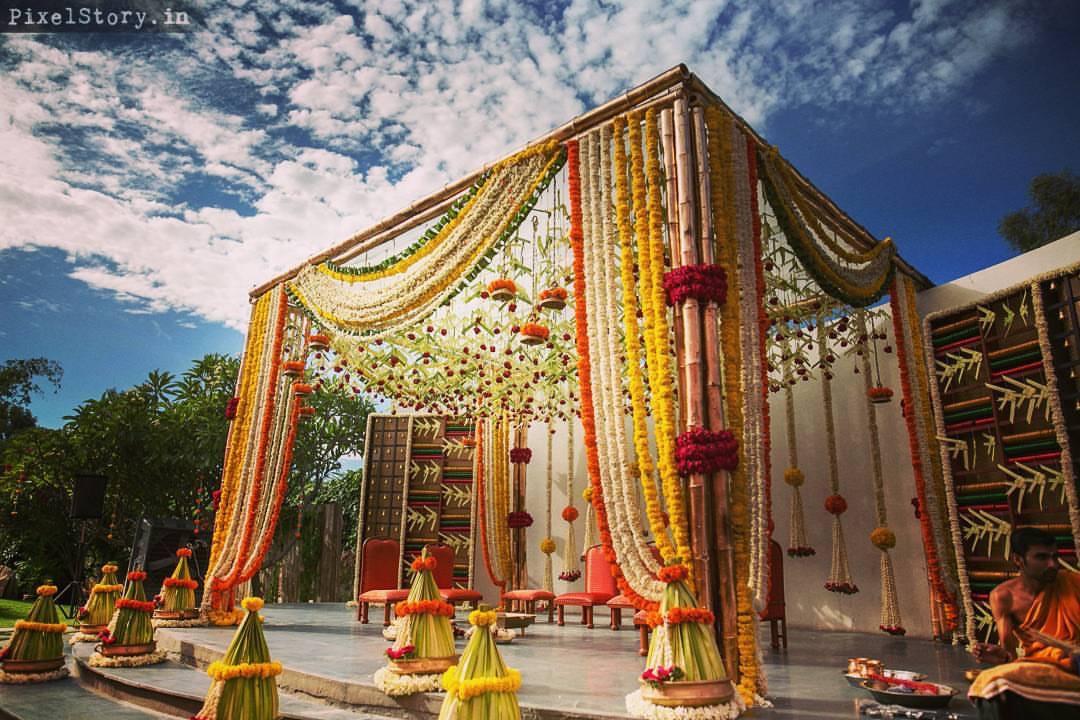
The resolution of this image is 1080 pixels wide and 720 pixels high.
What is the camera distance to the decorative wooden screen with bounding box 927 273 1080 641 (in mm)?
4953

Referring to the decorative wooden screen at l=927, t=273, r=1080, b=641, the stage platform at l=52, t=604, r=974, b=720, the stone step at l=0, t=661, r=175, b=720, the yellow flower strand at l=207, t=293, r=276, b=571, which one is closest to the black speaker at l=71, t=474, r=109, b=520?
the yellow flower strand at l=207, t=293, r=276, b=571

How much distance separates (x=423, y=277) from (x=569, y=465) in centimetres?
489

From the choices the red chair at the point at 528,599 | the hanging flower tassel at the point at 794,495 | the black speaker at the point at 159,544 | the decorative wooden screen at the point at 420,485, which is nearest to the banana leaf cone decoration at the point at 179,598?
the black speaker at the point at 159,544

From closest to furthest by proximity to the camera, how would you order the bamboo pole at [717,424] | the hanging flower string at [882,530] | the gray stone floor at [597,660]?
the gray stone floor at [597,660] < the bamboo pole at [717,424] < the hanging flower string at [882,530]

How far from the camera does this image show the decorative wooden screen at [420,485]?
33.3ft

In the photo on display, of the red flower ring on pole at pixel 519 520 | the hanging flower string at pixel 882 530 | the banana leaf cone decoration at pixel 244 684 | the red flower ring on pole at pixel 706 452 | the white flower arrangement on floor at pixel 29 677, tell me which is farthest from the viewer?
the red flower ring on pole at pixel 519 520

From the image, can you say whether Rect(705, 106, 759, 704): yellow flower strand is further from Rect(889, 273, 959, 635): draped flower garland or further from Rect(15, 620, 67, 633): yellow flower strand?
Rect(15, 620, 67, 633): yellow flower strand

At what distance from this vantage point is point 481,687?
2676 mm

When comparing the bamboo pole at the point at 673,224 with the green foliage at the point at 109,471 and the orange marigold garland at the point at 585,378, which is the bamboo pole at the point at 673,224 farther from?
the green foliage at the point at 109,471

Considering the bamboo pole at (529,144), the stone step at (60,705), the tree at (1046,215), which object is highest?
the tree at (1046,215)

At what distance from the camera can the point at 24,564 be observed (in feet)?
38.4

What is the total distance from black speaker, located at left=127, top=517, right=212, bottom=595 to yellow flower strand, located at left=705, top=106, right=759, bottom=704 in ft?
23.4

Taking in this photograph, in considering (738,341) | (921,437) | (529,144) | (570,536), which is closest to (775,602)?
(921,437)

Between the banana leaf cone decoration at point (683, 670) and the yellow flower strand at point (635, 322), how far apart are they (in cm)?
40
